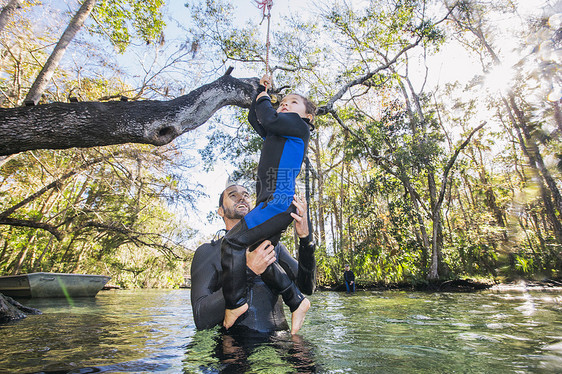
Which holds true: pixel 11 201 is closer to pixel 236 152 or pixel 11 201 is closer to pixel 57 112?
pixel 236 152

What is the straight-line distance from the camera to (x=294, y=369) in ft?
5.05

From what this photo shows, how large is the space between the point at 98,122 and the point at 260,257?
2.09 m

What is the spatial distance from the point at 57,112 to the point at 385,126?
11173 mm

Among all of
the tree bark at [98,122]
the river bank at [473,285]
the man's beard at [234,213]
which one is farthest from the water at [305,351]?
the river bank at [473,285]

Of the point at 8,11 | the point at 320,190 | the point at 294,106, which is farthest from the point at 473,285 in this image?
the point at 8,11

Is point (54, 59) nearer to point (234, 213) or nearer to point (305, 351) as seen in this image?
point (234, 213)

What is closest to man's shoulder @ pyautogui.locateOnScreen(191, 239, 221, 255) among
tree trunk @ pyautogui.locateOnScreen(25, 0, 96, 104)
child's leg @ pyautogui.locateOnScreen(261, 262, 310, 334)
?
child's leg @ pyautogui.locateOnScreen(261, 262, 310, 334)

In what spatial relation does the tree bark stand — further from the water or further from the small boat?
the small boat

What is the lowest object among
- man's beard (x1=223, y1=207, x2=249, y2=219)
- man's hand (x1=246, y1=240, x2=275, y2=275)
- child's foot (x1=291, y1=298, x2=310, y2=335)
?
child's foot (x1=291, y1=298, x2=310, y2=335)

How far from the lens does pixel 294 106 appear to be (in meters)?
2.45

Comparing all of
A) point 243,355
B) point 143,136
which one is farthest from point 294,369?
point 143,136

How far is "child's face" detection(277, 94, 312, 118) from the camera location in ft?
8.00

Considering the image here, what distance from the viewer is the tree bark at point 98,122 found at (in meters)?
2.59

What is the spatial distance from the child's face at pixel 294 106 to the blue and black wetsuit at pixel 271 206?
154 millimetres
